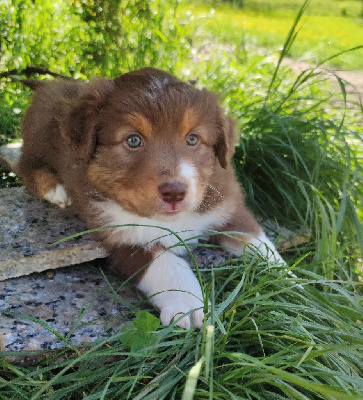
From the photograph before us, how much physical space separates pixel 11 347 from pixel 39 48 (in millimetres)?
3695

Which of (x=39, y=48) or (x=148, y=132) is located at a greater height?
(x=148, y=132)

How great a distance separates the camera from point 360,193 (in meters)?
4.09

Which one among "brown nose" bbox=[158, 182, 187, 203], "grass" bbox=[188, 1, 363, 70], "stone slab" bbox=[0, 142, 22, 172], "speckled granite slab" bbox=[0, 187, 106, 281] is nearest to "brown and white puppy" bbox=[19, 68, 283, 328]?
"brown nose" bbox=[158, 182, 187, 203]

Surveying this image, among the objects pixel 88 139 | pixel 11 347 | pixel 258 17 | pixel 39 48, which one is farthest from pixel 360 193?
pixel 258 17

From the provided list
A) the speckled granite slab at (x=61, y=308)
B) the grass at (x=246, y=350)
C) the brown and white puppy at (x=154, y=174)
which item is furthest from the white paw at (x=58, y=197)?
the grass at (x=246, y=350)

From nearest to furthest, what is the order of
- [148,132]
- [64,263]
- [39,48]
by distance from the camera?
1. [148,132]
2. [64,263]
3. [39,48]

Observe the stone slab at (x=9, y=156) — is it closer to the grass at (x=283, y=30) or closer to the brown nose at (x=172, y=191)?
the brown nose at (x=172, y=191)

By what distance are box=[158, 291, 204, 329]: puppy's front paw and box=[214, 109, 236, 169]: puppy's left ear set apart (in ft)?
2.79

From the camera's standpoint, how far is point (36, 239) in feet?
11.1

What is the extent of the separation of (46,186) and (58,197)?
5.7 inches

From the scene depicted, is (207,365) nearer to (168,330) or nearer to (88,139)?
(168,330)

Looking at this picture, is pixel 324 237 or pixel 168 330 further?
pixel 324 237

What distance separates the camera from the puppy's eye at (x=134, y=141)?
2920 mm

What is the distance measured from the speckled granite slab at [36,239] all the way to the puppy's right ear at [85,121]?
1.91 ft
